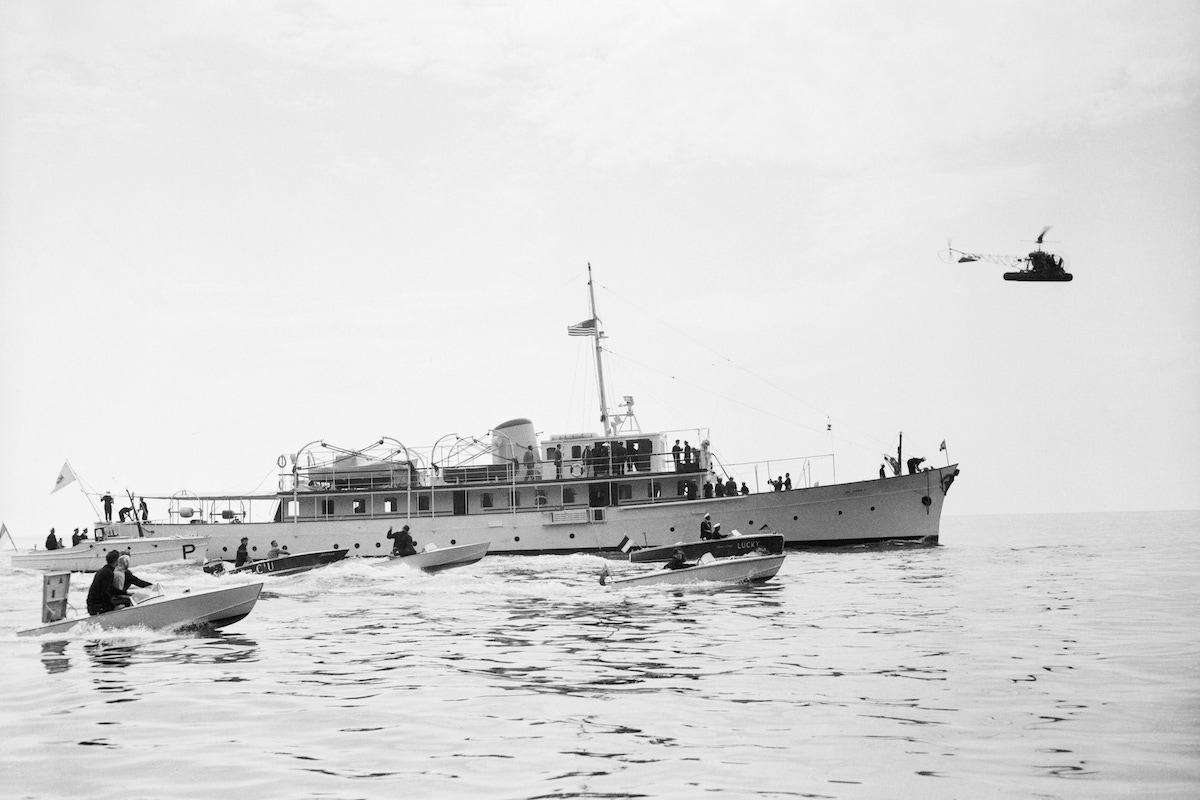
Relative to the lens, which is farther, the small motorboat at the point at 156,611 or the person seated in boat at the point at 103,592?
the small motorboat at the point at 156,611

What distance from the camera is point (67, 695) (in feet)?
38.2

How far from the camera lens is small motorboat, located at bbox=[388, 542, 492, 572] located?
33.5 m

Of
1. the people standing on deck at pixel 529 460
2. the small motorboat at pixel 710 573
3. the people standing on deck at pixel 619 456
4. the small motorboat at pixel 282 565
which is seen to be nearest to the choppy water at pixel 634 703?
the small motorboat at pixel 710 573

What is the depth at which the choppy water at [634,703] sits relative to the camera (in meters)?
7.54

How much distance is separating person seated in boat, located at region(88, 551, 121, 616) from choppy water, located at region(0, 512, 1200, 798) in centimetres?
67

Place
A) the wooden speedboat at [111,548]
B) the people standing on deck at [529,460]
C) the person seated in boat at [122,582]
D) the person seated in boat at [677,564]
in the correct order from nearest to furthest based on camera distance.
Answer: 1. the person seated in boat at [122,582]
2. the person seated in boat at [677,564]
3. the wooden speedboat at [111,548]
4. the people standing on deck at [529,460]

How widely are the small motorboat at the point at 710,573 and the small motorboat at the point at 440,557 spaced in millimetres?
9506

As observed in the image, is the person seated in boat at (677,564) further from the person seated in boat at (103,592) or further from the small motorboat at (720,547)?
the person seated in boat at (103,592)

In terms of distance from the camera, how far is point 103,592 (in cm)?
1697

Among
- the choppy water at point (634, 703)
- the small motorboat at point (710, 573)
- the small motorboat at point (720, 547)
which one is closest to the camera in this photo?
the choppy water at point (634, 703)

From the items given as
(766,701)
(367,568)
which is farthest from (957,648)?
(367,568)

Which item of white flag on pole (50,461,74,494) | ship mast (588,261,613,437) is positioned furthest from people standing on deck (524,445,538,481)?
white flag on pole (50,461,74,494)

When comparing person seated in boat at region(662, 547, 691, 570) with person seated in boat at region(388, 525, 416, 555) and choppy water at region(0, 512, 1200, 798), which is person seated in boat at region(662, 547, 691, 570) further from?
person seated in boat at region(388, 525, 416, 555)

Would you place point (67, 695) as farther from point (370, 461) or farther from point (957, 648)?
point (370, 461)
